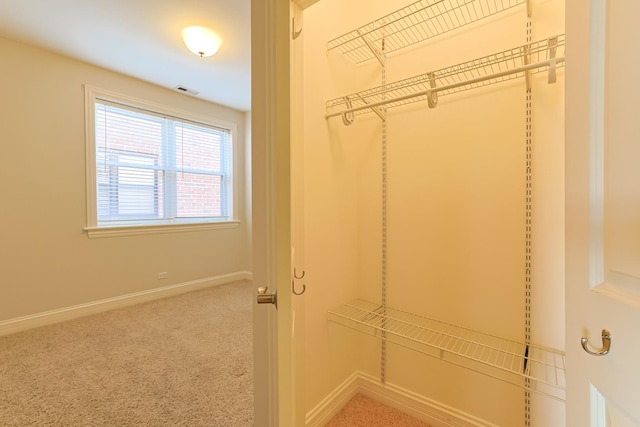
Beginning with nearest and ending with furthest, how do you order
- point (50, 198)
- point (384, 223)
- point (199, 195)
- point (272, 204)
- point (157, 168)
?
1. point (272, 204)
2. point (384, 223)
3. point (50, 198)
4. point (157, 168)
5. point (199, 195)

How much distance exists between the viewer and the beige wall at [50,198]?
2.38 meters

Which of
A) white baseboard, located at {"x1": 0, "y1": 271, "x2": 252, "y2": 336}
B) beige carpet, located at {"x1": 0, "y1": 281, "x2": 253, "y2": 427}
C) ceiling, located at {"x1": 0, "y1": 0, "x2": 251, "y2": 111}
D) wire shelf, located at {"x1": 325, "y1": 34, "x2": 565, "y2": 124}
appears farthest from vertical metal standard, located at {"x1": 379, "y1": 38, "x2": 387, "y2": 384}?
white baseboard, located at {"x1": 0, "y1": 271, "x2": 252, "y2": 336}

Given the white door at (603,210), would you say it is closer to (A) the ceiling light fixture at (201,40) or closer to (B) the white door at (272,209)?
(B) the white door at (272,209)

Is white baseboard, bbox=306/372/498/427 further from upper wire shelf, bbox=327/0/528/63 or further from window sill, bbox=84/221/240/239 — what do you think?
window sill, bbox=84/221/240/239

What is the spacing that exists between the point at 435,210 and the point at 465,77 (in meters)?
0.70

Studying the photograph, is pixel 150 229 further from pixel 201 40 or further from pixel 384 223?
pixel 384 223

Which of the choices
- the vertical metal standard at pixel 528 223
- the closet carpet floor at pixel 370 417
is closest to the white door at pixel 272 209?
the closet carpet floor at pixel 370 417

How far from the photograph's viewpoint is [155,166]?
3359mm

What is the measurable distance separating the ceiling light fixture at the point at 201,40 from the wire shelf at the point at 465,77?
1550 mm

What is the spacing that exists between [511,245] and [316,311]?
3.28 feet

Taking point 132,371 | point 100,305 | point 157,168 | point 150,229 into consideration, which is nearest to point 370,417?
point 132,371

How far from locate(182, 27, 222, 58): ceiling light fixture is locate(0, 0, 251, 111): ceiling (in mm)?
47

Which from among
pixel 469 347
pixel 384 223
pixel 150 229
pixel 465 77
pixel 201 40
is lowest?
pixel 469 347

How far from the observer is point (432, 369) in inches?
57.4
